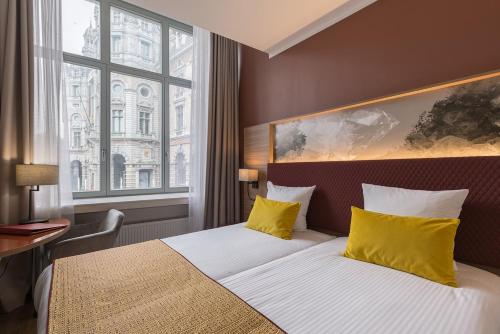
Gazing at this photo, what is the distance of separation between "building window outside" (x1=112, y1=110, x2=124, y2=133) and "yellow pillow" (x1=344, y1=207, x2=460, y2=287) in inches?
116

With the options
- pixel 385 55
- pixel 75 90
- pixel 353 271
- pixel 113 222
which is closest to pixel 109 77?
pixel 75 90

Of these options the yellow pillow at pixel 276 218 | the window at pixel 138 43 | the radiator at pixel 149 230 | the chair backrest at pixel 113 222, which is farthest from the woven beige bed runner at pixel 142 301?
the window at pixel 138 43

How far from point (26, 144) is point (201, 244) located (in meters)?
1.85

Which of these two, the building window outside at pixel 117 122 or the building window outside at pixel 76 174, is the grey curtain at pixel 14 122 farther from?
the building window outside at pixel 117 122

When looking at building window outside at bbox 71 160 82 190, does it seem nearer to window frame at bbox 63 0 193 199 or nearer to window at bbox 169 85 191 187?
window frame at bbox 63 0 193 199

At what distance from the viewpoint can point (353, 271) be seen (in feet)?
4.40

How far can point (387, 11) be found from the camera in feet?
6.38

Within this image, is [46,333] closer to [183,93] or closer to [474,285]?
[474,285]

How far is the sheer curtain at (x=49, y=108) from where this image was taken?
2.24m

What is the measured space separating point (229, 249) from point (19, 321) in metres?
1.85

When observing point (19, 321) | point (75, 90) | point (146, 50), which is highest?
point (146, 50)

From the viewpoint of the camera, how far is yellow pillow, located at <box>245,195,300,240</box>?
202 cm

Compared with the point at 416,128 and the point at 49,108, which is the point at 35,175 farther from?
the point at 416,128

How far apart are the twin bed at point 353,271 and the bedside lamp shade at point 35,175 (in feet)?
3.09
